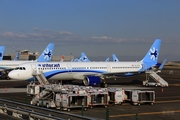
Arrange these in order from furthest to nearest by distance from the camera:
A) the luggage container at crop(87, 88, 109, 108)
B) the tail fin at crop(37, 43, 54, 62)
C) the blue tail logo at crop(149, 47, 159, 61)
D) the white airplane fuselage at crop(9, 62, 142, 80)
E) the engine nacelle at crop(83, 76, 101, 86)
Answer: the tail fin at crop(37, 43, 54, 62) → the blue tail logo at crop(149, 47, 159, 61) → the engine nacelle at crop(83, 76, 101, 86) → the white airplane fuselage at crop(9, 62, 142, 80) → the luggage container at crop(87, 88, 109, 108)

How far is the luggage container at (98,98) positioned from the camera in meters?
24.5

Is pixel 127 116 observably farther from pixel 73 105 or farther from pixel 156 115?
pixel 73 105

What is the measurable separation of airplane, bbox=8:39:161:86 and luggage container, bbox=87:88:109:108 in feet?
56.1

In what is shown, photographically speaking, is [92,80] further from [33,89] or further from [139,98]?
[139,98]

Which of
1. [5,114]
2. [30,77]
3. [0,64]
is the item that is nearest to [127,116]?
[5,114]

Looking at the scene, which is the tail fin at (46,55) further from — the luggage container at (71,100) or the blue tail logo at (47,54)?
the luggage container at (71,100)

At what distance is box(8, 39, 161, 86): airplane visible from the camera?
42.0 m

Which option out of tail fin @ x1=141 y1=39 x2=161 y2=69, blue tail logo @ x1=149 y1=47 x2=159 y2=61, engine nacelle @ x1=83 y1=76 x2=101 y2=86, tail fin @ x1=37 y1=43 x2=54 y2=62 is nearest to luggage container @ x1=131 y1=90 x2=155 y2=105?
engine nacelle @ x1=83 y1=76 x2=101 y2=86

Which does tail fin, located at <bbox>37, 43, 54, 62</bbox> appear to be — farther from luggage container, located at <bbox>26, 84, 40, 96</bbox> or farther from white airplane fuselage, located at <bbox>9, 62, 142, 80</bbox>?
luggage container, located at <bbox>26, 84, 40, 96</bbox>

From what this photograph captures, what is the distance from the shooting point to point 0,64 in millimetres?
69938

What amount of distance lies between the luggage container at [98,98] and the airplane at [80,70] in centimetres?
1711

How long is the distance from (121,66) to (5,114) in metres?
33.7

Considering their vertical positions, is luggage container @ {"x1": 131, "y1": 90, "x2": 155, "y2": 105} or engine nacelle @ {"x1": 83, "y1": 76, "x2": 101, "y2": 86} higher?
engine nacelle @ {"x1": 83, "y1": 76, "x2": 101, "y2": 86}

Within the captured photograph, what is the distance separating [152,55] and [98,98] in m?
32.9
